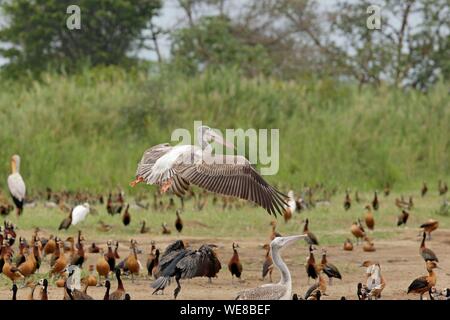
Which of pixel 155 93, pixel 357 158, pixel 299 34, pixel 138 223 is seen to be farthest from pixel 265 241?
pixel 299 34

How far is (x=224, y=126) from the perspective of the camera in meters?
21.9

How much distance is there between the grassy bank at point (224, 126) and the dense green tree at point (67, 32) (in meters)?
10.6

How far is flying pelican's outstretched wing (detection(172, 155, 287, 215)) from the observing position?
36.2ft

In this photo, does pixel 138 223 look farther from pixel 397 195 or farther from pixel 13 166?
pixel 397 195

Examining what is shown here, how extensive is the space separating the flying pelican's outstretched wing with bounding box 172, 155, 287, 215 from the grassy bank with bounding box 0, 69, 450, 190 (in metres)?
8.39

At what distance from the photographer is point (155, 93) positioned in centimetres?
2262

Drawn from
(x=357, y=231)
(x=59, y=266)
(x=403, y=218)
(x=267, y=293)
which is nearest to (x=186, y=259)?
(x=267, y=293)

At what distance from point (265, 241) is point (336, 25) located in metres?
20.1

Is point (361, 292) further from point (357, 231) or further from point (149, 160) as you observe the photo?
point (357, 231)

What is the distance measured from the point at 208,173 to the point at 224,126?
416 inches
